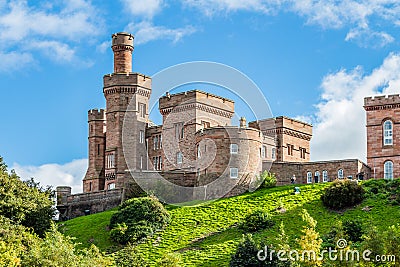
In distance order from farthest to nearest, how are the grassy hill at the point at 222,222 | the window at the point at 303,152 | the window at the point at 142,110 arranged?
the window at the point at 303,152
the window at the point at 142,110
the grassy hill at the point at 222,222

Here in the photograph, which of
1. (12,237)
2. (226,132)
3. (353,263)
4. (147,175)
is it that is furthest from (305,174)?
(353,263)

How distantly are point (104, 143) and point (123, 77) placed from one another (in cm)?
752

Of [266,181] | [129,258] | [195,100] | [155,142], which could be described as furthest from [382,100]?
[129,258]

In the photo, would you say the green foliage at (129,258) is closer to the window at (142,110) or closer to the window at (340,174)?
the window at (340,174)

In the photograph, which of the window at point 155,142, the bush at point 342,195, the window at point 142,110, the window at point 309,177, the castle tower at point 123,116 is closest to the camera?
the bush at point 342,195

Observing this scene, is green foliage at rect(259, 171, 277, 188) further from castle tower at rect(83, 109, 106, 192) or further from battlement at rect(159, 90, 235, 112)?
castle tower at rect(83, 109, 106, 192)

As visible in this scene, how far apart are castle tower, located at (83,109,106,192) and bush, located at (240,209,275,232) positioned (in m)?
27.6

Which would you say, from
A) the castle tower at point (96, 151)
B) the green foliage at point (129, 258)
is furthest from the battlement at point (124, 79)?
the green foliage at point (129, 258)

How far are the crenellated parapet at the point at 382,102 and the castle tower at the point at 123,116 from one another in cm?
2181

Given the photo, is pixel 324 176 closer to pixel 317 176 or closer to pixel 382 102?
pixel 317 176

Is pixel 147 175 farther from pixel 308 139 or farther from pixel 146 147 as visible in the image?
pixel 308 139

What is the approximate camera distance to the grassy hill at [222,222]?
57.9 m

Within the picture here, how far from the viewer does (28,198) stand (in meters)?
64.0

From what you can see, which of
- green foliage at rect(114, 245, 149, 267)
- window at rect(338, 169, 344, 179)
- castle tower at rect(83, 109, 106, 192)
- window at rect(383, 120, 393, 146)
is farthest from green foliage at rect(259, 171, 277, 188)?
castle tower at rect(83, 109, 106, 192)
